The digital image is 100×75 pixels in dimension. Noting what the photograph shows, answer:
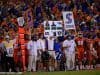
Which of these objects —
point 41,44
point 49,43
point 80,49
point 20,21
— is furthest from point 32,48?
point 80,49

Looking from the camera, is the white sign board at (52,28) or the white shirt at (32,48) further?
the white sign board at (52,28)

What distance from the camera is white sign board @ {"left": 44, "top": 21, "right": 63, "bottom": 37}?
584 inches

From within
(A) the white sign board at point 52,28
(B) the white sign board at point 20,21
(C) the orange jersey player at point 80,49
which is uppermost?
(B) the white sign board at point 20,21

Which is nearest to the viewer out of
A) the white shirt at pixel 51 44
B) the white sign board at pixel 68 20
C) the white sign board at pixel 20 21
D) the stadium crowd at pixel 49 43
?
the stadium crowd at pixel 49 43

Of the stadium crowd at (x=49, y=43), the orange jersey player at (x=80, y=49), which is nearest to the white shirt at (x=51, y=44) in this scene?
the stadium crowd at (x=49, y=43)

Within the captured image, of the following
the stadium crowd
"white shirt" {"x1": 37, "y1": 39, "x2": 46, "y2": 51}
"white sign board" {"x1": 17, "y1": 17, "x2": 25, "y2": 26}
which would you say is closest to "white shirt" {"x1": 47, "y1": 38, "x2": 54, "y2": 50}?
the stadium crowd

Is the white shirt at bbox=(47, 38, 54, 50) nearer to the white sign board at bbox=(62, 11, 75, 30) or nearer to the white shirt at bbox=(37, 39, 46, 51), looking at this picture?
the white shirt at bbox=(37, 39, 46, 51)

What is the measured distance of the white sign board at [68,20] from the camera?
49.8 ft

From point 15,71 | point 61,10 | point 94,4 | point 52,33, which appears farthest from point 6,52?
point 94,4

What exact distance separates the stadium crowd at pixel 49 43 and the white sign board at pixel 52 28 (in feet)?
0.62

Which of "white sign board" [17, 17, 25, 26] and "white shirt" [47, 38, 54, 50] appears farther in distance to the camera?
"white sign board" [17, 17, 25, 26]

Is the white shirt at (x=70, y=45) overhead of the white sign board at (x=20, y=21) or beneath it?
beneath

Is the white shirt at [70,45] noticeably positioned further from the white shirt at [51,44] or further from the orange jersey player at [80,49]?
the white shirt at [51,44]

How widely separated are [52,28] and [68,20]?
900 millimetres
